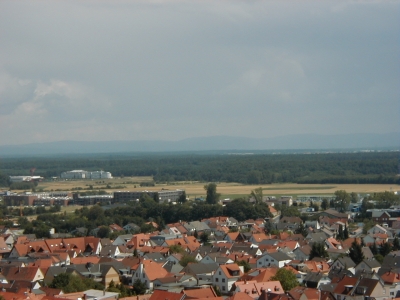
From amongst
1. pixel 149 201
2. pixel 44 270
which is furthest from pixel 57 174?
pixel 44 270

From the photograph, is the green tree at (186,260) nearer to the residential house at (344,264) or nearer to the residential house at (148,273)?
the residential house at (148,273)

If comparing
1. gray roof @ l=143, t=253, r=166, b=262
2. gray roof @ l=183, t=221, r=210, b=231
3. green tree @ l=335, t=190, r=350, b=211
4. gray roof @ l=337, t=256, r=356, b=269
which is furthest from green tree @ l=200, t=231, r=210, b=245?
green tree @ l=335, t=190, r=350, b=211

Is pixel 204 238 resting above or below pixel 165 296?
below

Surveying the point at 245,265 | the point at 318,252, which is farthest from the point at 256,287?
the point at 318,252

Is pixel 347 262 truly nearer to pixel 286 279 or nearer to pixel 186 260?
pixel 286 279

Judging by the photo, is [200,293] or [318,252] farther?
[318,252]

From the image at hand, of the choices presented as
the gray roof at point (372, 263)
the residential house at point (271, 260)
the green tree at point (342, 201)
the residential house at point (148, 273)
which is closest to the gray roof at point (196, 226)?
the residential house at point (271, 260)

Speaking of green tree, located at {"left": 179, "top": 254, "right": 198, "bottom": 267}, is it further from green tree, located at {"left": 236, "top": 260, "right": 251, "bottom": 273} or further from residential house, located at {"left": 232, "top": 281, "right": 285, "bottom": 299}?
residential house, located at {"left": 232, "top": 281, "right": 285, "bottom": 299}

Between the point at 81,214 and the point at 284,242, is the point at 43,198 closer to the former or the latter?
the point at 81,214
